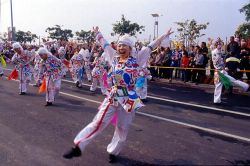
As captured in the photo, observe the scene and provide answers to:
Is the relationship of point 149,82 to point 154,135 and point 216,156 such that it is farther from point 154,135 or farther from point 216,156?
point 216,156

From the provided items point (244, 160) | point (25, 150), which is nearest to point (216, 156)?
point (244, 160)

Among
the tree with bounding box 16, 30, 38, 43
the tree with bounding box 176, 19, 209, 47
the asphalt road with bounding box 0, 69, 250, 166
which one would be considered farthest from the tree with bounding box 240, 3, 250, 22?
the tree with bounding box 16, 30, 38, 43

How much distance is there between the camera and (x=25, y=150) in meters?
6.57

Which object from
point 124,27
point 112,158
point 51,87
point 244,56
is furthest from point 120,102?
point 124,27

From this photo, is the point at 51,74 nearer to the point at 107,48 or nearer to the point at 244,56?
the point at 107,48

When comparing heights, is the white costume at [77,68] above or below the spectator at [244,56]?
below

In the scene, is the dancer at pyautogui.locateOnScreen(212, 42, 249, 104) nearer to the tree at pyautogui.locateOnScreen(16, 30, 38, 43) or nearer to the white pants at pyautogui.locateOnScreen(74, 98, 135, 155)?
the white pants at pyautogui.locateOnScreen(74, 98, 135, 155)

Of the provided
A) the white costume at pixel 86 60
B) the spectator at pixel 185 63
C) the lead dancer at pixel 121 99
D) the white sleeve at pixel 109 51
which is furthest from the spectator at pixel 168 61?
the lead dancer at pixel 121 99

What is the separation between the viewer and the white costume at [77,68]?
16109 mm

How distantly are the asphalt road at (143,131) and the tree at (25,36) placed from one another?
150 feet

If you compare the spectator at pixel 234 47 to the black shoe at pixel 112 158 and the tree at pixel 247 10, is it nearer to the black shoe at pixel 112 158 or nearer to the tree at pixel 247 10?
the black shoe at pixel 112 158

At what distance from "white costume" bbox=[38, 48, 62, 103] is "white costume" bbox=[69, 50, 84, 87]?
4584mm

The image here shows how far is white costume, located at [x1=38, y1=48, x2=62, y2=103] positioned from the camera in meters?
11.1

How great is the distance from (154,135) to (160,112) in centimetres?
261
